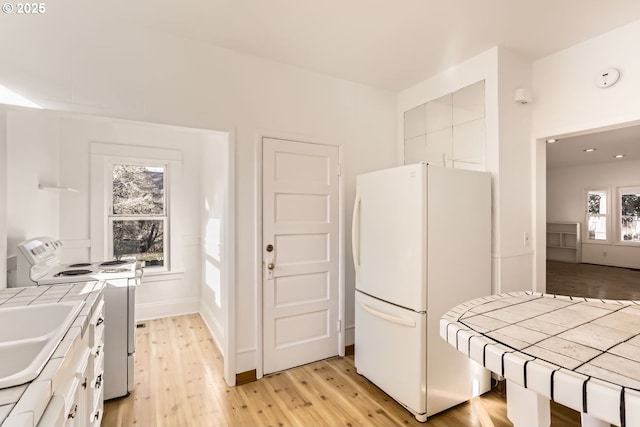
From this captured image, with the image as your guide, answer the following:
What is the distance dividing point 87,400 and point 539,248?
3.27 m

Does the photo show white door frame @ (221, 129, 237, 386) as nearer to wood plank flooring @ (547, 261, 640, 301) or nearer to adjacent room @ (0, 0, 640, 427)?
adjacent room @ (0, 0, 640, 427)

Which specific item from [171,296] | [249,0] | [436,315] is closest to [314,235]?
[436,315]

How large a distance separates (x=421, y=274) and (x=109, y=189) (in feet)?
12.0

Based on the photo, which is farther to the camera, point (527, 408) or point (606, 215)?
point (606, 215)

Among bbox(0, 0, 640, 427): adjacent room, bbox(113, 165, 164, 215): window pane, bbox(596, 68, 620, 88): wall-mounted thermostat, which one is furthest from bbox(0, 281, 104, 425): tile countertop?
bbox(596, 68, 620, 88): wall-mounted thermostat

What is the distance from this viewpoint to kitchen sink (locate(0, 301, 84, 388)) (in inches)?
44.2

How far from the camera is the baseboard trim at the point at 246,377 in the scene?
2.47 m

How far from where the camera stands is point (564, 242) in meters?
8.42

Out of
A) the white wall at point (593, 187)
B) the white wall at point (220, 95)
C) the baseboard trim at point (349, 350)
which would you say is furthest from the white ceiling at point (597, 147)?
the baseboard trim at point (349, 350)

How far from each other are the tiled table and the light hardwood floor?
1.05m

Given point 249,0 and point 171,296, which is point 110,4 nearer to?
point 249,0

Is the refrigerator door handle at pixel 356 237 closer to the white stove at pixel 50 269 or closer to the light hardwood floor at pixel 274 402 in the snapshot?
the light hardwood floor at pixel 274 402

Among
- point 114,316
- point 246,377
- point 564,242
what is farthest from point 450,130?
point 564,242

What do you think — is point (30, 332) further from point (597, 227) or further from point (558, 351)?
point (597, 227)
